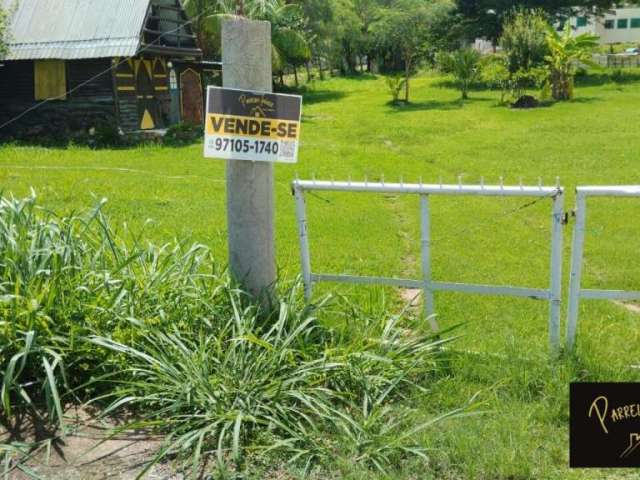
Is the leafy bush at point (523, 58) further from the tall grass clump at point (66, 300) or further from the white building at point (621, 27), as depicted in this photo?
the white building at point (621, 27)

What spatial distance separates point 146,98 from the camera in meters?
22.5

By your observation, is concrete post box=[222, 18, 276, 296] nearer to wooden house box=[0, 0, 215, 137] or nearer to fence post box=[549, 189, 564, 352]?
fence post box=[549, 189, 564, 352]

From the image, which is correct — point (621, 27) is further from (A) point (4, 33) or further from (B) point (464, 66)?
(A) point (4, 33)

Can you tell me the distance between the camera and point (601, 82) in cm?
3534

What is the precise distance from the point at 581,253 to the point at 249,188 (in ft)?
6.67

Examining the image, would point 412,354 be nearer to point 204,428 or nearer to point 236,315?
point 236,315

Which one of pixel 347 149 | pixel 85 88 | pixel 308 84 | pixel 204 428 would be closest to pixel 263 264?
pixel 204 428

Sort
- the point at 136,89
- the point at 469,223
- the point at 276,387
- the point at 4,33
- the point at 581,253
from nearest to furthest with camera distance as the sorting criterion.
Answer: the point at 276,387 < the point at 581,253 < the point at 469,223 < the point at 4,33 < the point at 136,89

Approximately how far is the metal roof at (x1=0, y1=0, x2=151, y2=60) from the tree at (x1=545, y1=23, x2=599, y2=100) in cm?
1649

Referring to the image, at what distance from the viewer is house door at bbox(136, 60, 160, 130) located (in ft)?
72.6

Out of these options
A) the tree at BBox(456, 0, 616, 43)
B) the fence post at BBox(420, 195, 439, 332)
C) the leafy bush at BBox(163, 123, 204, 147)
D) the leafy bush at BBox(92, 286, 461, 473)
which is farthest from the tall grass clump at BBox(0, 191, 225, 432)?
the tree at BBox(456, 0, 616, 43)

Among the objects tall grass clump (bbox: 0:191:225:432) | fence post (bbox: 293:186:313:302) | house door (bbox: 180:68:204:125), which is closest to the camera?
tall grass clump (bbox: 0:191:225:432)

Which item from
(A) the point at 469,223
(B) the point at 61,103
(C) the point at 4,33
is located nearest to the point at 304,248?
(A) the point at 469,223

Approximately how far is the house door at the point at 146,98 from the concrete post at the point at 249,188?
18.0 m
